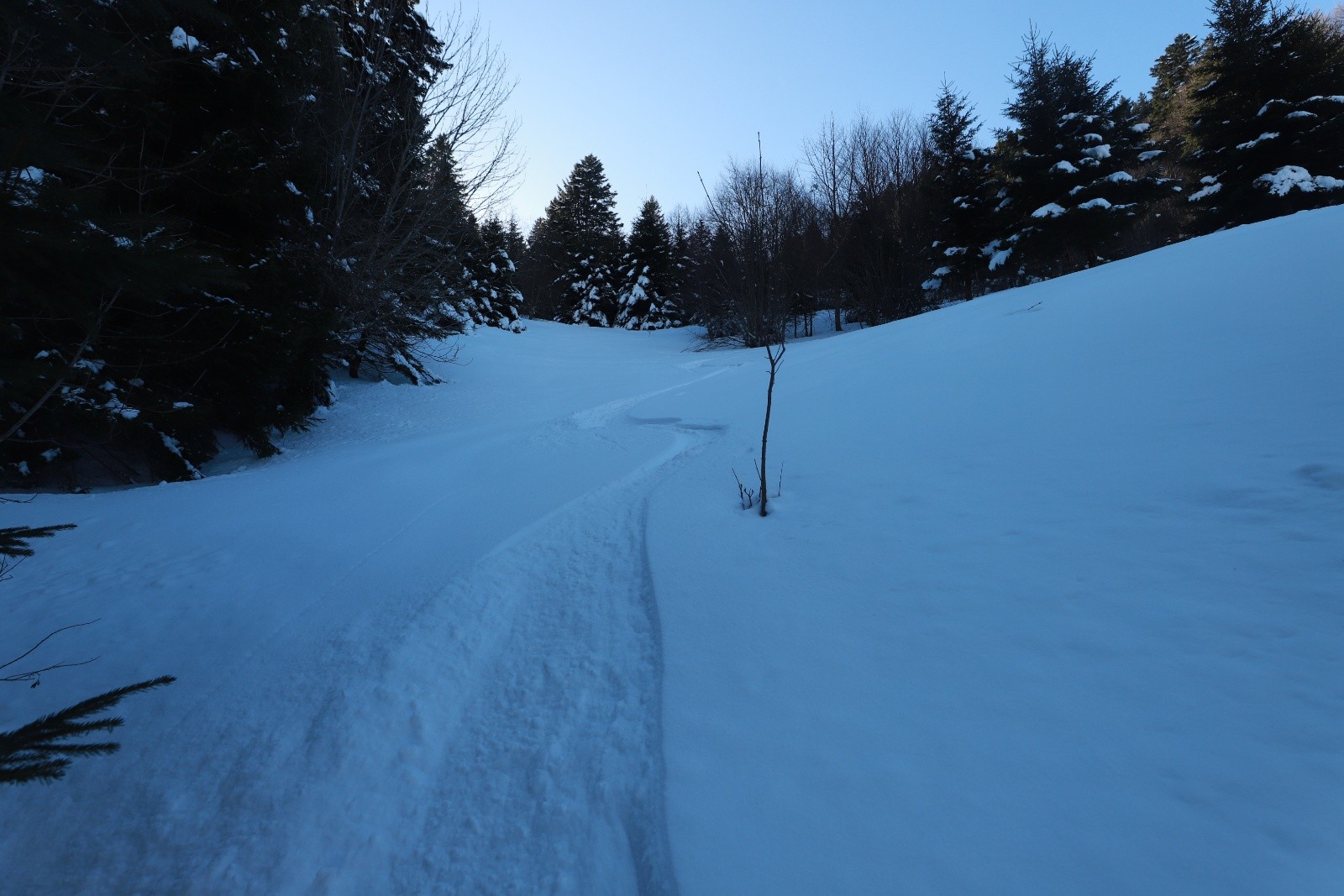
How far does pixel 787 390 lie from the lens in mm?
6438

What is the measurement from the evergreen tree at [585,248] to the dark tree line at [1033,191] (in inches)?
110

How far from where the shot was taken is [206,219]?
21.1ft

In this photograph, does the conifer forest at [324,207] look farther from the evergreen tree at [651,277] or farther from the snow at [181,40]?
the evergreen tree at [651,277]

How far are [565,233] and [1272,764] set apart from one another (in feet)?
127

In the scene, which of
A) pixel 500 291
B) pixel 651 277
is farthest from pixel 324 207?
pixel 651 277

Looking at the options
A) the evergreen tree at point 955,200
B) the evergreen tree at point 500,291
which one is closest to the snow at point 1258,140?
the evergreen tree at point 955,200

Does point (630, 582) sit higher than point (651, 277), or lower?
lower

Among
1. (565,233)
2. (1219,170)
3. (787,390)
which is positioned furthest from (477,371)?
→ (565,233)

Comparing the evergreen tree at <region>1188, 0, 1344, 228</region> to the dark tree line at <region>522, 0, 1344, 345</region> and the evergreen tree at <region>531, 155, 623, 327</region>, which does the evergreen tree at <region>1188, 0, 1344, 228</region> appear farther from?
the evergreen tree at <region>531, 155, 623, 327</region>

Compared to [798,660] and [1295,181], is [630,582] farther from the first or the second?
[1295,181]

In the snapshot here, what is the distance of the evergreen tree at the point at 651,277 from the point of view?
1100 inches

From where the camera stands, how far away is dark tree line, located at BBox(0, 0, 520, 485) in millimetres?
1532

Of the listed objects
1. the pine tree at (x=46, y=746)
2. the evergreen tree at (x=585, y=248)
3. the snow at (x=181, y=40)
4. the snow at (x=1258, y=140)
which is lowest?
the pine tree at (x=46, y=746)

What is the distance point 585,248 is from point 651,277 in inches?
265
